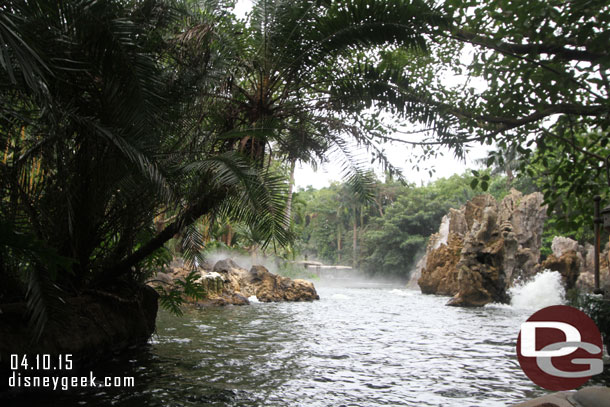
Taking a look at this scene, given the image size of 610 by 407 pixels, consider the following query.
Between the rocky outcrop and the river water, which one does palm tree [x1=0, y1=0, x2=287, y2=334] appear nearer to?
the river water

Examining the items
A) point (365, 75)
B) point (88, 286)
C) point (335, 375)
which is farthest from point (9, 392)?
point (365, 75)

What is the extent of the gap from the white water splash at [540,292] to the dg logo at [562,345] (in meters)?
17.0

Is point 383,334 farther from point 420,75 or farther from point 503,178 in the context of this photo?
point 503,178

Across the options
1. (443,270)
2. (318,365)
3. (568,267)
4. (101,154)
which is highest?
(101,154)

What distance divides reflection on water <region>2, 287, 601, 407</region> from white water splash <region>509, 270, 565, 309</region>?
305 inches

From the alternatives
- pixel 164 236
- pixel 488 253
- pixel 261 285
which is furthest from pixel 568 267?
pixel 164 236

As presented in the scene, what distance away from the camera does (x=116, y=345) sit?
6.90 m

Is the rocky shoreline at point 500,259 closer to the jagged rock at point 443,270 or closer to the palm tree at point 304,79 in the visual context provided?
the jagged rock at point 443,270

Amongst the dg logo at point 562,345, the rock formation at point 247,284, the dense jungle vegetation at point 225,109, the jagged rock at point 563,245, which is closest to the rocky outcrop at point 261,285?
the rock formation at point 247,284

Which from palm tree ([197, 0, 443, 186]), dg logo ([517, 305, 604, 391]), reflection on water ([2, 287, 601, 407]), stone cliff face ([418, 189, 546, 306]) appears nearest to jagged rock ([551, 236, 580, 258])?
stone cliff face ([418, 189, 546, 306])

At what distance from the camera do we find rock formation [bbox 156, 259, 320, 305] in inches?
693

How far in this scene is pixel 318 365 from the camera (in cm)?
704

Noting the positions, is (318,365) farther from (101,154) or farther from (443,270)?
(443,270)

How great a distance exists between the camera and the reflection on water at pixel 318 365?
5246 mm
